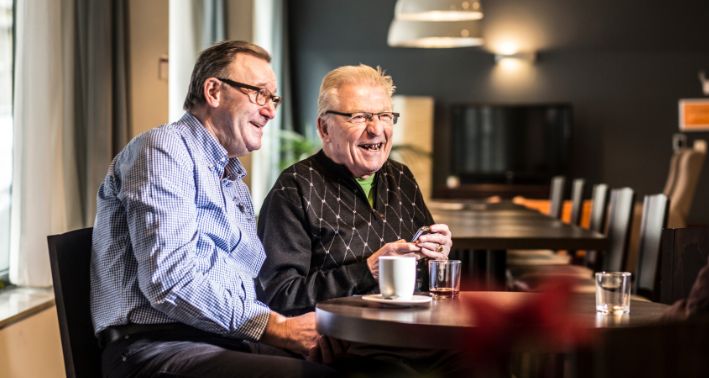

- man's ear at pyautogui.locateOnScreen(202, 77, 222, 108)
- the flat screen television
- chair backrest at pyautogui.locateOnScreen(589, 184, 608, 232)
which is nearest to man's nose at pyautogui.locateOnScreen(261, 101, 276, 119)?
man's ear at pyautogui.locateOnScreen(202, 77, 222, 108)

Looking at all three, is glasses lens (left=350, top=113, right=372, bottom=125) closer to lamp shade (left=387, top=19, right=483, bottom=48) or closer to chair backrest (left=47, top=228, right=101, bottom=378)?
chair backrest (left=47, top=228, right=101, bottom=378)

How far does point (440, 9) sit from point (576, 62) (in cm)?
577

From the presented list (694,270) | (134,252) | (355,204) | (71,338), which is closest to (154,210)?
(134,252)

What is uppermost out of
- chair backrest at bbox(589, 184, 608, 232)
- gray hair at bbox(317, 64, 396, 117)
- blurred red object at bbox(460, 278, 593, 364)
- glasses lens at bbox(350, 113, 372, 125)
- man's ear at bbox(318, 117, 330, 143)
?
gray hair at bbox(317, 64, 396, 117)

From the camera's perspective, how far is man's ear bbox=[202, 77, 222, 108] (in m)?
2.46

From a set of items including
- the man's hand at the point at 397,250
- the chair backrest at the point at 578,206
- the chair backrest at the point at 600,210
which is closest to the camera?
the man's hand at the point at 397,250

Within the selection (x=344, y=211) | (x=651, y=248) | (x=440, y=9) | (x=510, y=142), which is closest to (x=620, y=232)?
(x=651, y=248)

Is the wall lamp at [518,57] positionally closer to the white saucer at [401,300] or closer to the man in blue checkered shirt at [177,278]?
the man in blue checkered shirt at [177,278]

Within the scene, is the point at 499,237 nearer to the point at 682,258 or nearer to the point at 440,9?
the point at 682,258

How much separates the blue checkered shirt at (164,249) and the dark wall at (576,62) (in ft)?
32.8

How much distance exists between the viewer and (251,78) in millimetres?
2496

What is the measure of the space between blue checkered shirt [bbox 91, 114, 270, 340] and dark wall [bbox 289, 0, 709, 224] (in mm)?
10003

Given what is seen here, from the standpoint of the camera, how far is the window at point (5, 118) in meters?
3.32

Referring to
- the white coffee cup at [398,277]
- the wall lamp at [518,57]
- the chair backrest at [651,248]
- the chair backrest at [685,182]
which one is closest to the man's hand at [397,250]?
Answer: the white coffee cup at [398,277]
